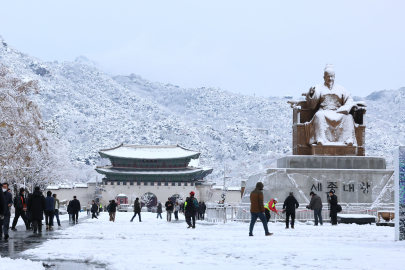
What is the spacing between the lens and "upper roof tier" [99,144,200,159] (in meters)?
64.4

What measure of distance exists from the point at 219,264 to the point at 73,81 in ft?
535

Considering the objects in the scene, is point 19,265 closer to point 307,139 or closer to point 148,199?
point 307,139

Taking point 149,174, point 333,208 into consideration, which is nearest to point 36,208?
point 333,208

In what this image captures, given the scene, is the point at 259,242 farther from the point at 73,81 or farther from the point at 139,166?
the point at 73,81

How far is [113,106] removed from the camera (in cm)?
15012

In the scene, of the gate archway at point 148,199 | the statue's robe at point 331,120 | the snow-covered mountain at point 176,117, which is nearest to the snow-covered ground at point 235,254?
the statue's robe at point 331,120

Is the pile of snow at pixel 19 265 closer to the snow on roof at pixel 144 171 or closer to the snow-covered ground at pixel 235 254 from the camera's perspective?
the snow-covered ground at pixel 235 254

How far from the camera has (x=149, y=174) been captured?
6512cm

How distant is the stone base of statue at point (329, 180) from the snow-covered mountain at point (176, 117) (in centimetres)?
7438

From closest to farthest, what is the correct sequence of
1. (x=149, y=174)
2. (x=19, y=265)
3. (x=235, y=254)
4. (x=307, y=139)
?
(x=19, y=265) → (x=235, y=254) → (x=307, y=139) → (x=149, y=174)

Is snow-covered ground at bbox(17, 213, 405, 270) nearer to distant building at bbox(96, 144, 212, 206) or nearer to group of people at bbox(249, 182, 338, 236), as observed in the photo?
group of people at bbox(249, 182, 338, 236)

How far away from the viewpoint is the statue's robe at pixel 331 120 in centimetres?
1788

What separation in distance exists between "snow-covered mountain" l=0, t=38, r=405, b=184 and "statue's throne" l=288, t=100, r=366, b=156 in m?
73.4

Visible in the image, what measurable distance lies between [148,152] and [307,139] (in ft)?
162
